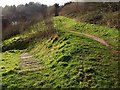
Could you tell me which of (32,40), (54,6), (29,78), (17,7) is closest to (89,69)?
(29,78)

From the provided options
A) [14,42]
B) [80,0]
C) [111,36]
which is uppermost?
[80,0]

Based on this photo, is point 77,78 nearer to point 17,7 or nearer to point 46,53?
point 46,53

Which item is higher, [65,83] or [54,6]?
[54,6]

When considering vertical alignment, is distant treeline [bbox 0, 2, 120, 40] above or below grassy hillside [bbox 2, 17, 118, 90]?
above

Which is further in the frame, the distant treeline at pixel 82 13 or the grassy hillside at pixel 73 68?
the distant treeline at pixel 82 13

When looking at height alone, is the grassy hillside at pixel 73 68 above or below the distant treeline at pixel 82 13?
below

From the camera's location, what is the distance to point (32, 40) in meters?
41.7

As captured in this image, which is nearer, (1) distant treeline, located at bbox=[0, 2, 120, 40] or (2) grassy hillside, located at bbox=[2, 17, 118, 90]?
(2) grassy hillside, located at bbox=[2, 17, 118, 90]

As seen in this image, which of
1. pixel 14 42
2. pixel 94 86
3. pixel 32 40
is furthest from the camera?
pixel 14 42

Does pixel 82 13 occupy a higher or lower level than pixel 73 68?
higher

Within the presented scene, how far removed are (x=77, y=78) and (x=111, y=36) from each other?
10019 mm

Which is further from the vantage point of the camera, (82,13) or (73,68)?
(82,13)

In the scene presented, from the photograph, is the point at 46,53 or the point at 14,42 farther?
the point at 14,42

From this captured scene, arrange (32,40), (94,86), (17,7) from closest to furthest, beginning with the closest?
(94,86), (32,40), (17,7)
